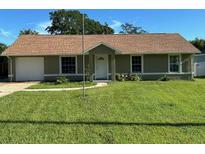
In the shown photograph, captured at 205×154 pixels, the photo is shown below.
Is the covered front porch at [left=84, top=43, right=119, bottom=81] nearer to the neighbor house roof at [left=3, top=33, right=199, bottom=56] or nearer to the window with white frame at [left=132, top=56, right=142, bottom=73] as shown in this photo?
the neighbor house roof at [left=3, top=33, right=199, bottom=56]

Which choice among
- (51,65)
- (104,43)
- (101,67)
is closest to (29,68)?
(51,65)

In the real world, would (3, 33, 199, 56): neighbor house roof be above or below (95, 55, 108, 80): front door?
above

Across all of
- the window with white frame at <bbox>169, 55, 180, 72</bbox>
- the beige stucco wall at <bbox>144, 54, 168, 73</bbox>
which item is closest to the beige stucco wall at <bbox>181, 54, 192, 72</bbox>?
the window with white frame at <bbox>169, 55, 180, 72</bbox>

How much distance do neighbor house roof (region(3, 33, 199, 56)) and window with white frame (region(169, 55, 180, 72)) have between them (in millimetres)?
665

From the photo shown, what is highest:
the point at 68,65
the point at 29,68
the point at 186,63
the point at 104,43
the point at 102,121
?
the point at 104,43

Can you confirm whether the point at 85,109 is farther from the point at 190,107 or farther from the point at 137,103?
the point at 190,107

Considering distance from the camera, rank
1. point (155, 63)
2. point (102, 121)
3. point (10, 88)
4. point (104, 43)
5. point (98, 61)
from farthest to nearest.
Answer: point (155, 63)
point (98, 61)
point (104, 43)
point (10, 88)
point (102, 121)

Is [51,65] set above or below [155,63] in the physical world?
below

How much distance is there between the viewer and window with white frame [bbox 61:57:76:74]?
85.8 ft

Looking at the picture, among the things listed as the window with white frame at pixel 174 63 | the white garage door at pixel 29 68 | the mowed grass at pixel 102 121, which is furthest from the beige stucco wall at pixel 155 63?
the mowed grass at pixel 102 121

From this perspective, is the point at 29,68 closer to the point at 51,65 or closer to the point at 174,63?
the point at 51,65

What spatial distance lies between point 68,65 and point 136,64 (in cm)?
522

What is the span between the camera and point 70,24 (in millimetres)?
59719

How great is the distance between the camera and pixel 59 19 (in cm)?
6016
